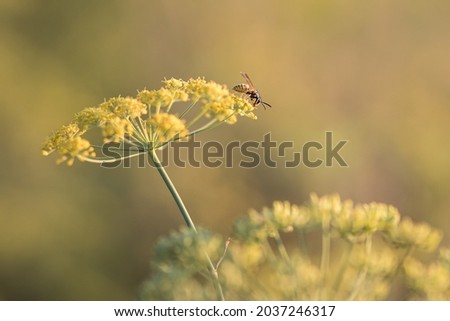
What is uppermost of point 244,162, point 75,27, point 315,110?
point 75,27

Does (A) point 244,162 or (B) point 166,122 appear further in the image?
(A) point 244,162

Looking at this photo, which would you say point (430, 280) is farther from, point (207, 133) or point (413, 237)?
point (207, 133)

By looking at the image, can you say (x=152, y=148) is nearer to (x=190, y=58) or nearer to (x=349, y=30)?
(x=190, y=58)

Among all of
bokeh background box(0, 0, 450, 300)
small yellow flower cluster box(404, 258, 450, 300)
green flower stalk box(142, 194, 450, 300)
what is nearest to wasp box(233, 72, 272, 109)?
green flower stalk box(142, 194, 450, 300)

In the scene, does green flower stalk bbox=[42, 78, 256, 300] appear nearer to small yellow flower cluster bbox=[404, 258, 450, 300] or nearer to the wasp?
small yellow flower cluster bbox=[404, 258, 450, 300]

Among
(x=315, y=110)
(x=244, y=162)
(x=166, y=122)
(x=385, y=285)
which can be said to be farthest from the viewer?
(x=315, y=110)

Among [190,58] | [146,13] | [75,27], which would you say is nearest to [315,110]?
[190,58]
